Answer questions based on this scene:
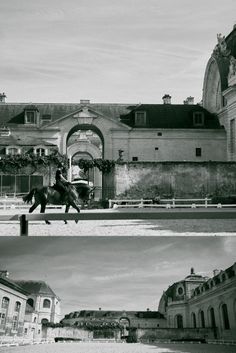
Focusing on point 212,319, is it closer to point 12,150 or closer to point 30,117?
point 12,150

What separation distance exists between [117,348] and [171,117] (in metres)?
23.6

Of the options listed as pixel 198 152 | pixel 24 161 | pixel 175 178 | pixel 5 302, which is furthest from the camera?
pixel 198 152

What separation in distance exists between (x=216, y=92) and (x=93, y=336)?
2382 cm

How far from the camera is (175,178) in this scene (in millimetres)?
16453

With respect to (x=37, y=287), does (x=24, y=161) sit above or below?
above

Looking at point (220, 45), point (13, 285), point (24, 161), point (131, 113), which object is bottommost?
point (13, 285)

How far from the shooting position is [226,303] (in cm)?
220

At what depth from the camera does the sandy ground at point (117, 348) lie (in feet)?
6.88

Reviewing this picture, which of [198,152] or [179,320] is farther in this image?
[198,152]

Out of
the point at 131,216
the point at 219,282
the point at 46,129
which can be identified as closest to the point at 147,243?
the point at 219,282

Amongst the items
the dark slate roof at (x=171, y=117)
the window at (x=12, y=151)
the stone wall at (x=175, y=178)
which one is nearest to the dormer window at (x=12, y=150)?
the window at (x=12, y=151)

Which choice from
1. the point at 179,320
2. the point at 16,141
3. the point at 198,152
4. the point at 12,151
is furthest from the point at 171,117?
the point at 179,320

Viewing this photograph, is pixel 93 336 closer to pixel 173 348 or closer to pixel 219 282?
pixel 173 348

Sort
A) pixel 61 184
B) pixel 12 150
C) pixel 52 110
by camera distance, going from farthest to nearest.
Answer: pixel 52 110 → pixel 12 150 → pixel 61 184
